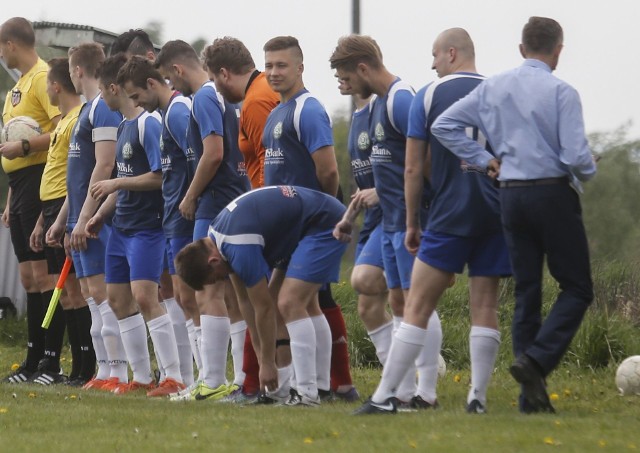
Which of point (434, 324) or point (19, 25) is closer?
point (434, 324)

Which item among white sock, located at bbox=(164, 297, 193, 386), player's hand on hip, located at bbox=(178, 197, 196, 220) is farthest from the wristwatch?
player's hand on hip, located at bbox=(178, 197, 196, 220)

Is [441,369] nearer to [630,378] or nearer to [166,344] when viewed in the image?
[630,378]

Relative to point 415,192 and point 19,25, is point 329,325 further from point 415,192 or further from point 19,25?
point 19,25

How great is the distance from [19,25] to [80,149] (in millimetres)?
1705

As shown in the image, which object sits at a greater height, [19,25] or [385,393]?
[19,25]

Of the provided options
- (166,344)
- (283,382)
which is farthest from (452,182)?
(166,344)

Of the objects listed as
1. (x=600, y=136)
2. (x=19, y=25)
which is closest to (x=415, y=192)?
(x=19, y=25)

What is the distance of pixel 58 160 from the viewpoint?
11.2 metres

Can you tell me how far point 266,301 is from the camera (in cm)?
836

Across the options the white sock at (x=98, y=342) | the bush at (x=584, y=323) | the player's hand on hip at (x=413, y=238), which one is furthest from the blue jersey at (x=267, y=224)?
the bush at (x=584, y=323)

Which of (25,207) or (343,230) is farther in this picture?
(25,207)

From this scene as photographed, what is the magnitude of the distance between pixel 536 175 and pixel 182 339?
415cm

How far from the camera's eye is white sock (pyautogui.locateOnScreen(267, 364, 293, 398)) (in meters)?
8.80

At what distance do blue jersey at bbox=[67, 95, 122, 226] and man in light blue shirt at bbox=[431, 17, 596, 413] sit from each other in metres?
4.03
